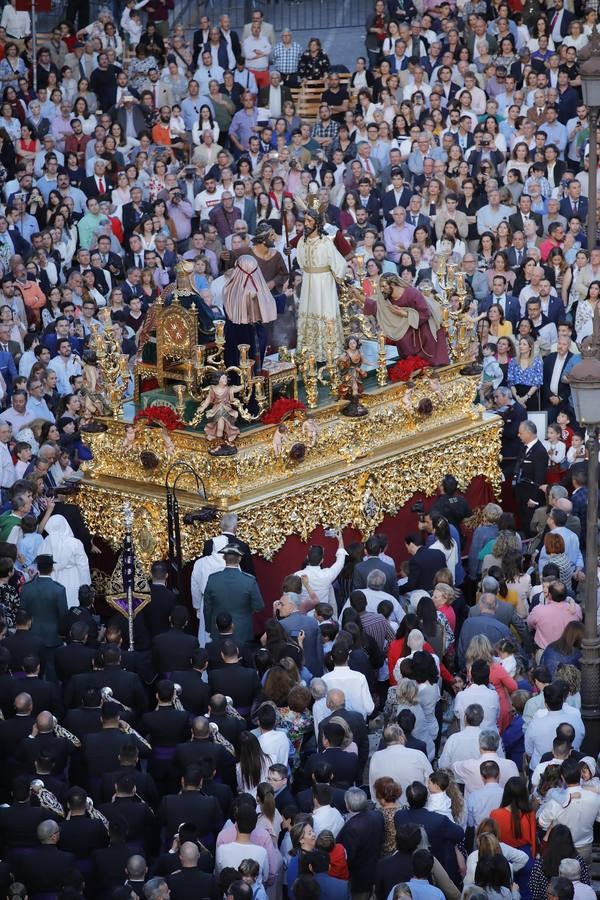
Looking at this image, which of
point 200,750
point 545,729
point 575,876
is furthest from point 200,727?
point 575,876

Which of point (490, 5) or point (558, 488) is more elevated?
point (490, 5)

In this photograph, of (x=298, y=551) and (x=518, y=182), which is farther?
(x=518, y=182)

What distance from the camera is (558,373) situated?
2241 cm

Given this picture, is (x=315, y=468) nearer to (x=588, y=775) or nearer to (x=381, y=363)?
(x=381, y=363)

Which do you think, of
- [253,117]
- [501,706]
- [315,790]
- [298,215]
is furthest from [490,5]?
[315,790]

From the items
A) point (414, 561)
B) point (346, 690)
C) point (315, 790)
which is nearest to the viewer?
point (315, 790)

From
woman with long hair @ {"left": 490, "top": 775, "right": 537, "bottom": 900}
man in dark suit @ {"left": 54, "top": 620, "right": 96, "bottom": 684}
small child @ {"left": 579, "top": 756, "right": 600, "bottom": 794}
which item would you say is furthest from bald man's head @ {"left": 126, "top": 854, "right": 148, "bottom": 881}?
man in dark suit @ {"left": 54, "top": 620, "right": 96, "bottom": 684}

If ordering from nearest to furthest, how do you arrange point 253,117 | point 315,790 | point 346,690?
point 315,790 < point 346,690 < point 253,117

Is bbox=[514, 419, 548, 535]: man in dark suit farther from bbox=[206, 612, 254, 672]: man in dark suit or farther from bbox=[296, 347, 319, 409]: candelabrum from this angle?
bbox=[206, 612, 254, 672]: man in dark suit

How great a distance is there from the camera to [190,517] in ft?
60.4

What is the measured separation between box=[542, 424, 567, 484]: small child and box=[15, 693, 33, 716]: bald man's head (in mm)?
7736

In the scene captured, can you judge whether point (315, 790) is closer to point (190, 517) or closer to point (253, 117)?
point (190, 517)

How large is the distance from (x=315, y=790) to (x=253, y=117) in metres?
17.7

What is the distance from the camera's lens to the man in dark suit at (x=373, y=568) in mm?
17172
